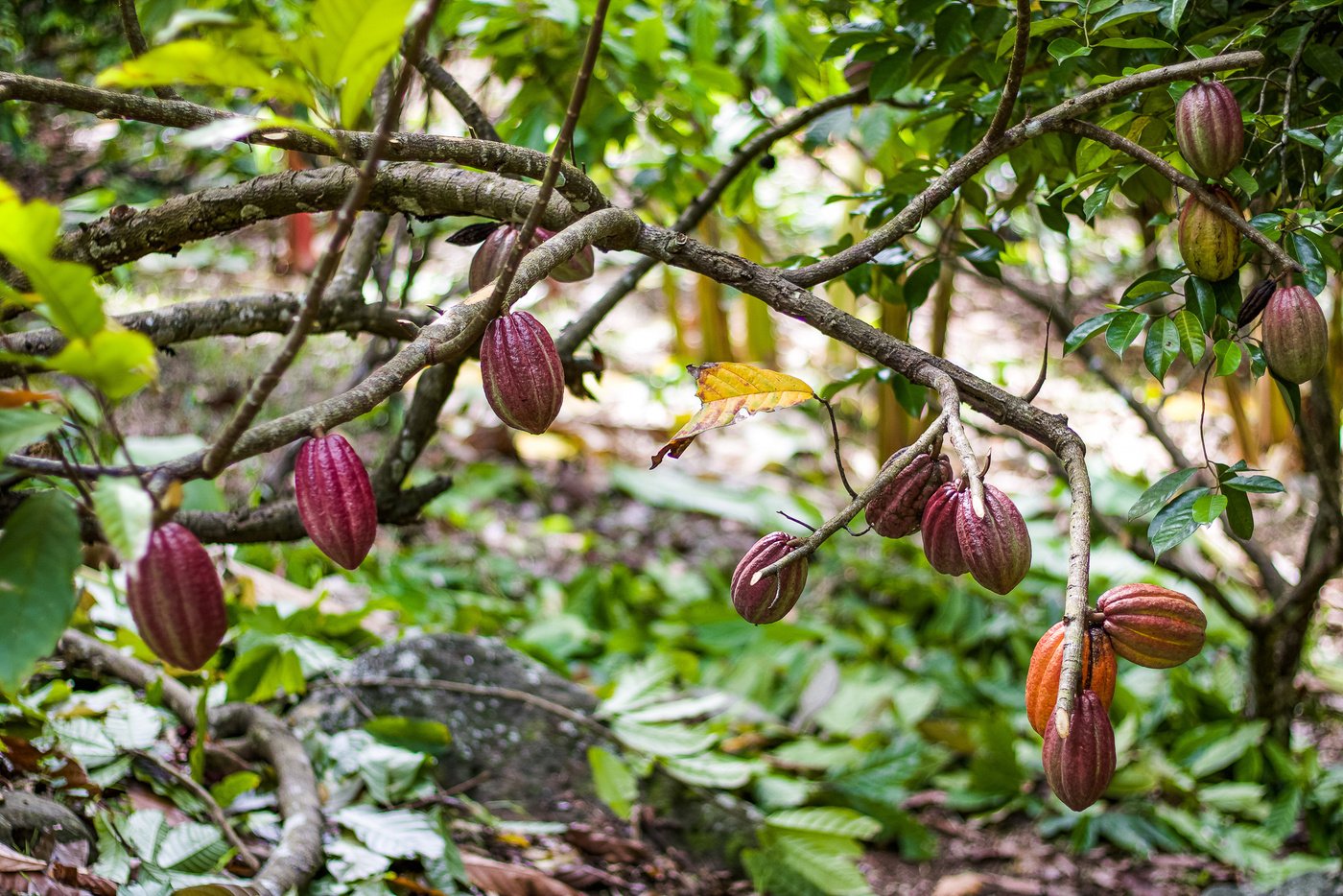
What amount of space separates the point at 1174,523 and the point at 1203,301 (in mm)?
244

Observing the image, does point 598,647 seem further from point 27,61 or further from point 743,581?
point 27,61

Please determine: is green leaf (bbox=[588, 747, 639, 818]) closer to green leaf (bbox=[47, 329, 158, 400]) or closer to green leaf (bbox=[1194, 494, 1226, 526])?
green leaf (bbox=[1194, 494, 1226, 526])

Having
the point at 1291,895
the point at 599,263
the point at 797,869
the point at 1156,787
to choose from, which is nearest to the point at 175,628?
the point at 797,869

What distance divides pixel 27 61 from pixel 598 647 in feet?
10.2

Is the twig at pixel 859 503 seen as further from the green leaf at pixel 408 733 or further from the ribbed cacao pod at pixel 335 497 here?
the green leaf at pixel 408 733

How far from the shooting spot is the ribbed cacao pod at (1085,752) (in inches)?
31.7

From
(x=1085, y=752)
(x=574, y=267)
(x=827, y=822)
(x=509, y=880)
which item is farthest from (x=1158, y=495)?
(x=827, y=822)

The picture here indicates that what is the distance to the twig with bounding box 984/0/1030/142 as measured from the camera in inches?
39.1

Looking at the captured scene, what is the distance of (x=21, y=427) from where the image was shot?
2.28 ft

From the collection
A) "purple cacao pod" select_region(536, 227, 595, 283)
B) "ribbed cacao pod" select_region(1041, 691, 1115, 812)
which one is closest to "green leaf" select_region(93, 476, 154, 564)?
"purple cacao pod" select_region(536, 227, 595, 283)

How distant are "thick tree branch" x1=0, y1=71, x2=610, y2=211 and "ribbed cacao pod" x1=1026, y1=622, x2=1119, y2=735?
64 centimetres

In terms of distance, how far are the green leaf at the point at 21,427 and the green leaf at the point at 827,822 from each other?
1.67m

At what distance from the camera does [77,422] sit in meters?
0.80

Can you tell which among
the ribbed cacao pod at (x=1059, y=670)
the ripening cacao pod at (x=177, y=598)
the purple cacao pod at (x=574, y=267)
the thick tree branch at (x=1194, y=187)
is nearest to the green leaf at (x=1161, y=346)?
the thick tree branch at (x=1194, y=187)
